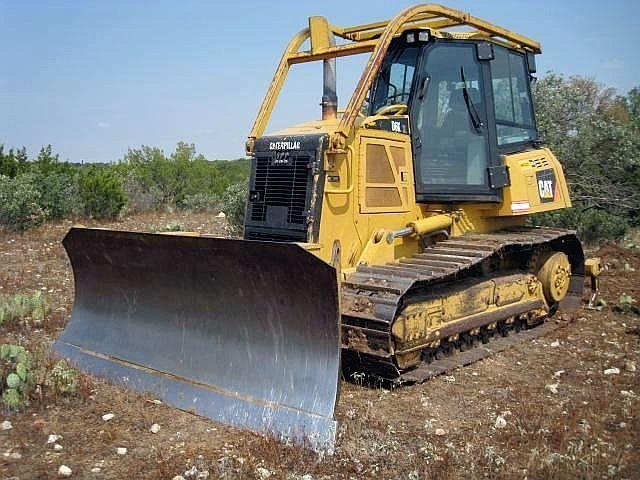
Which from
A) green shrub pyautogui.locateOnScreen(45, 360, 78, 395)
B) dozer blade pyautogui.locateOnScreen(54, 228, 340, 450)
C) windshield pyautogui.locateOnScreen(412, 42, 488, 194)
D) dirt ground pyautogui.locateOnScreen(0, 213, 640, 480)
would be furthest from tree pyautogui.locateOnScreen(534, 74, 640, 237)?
green shrub pyautogui.locateOnScreen(45, 360, 78, 395)

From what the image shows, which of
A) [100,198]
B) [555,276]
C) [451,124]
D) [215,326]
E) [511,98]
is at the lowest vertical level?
[215,326]

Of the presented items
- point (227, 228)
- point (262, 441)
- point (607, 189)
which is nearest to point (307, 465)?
point (262, 441)

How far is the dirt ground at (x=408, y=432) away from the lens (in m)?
4.02

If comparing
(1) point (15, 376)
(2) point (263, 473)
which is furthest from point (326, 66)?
(2) point (263, 473)

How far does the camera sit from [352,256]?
6078 millimetres

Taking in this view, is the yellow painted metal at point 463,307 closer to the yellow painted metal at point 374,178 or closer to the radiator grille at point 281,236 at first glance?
the yellow painted metal at point 374,178

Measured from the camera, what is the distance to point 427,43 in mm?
6562

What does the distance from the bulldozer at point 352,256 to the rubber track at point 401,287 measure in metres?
0.02

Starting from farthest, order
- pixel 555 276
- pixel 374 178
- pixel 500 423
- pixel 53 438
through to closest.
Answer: pixel 555 276
pixel 374 178
pixel 500 423
pixel 53 438

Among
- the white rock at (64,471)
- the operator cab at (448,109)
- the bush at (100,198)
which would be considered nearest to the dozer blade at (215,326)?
the white rock at (64,471)

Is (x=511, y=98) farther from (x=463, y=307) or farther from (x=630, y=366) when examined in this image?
(x=630, y=366)

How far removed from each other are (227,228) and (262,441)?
9.56m

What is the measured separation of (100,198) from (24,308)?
8093 mm

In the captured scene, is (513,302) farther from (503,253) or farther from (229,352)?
(229,352)
